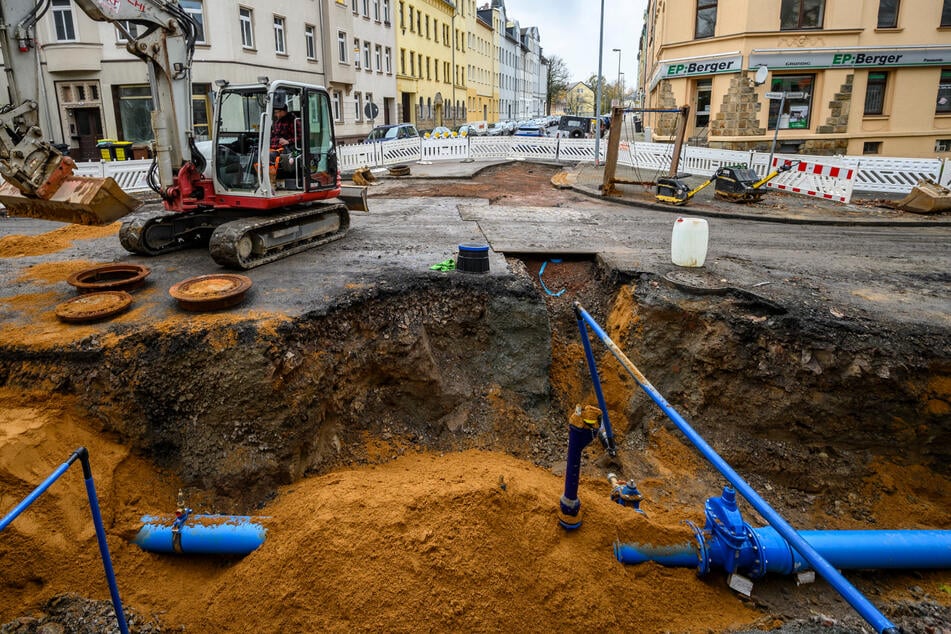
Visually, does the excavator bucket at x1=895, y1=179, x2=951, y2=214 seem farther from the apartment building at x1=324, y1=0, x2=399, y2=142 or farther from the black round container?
the apartment building at x1=324, y1=0, x2=399, y2=142

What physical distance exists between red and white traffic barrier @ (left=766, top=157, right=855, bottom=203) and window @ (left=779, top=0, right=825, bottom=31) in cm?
605

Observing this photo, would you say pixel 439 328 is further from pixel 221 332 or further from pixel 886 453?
pixel 886 453

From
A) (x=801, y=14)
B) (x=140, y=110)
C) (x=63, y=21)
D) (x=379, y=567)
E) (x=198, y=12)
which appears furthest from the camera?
(x=140, y=110)

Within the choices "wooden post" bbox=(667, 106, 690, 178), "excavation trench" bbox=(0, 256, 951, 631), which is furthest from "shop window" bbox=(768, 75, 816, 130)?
"excavation trench" bbox=(0, 256, 951, 631)

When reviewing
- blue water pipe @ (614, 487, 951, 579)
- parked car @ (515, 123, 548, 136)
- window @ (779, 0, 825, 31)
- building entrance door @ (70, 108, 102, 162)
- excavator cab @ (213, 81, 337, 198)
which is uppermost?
window @ (779, 0, 825, 31)

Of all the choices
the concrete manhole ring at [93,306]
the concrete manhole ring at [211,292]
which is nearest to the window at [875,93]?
the concrete manhole ring at [211,292]

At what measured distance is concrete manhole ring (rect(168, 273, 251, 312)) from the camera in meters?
5.99

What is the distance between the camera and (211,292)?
6207 mm

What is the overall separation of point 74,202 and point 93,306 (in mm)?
1650

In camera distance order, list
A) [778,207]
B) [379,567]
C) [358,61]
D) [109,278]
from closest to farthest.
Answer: [379,567] < [109,278] < [778,207] < [358,61]

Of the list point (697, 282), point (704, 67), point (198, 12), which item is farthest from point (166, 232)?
point (704, 67)

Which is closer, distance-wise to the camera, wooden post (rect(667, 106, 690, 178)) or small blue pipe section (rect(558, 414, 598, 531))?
small blue pipe section (rect(558, 414, 598, 531))

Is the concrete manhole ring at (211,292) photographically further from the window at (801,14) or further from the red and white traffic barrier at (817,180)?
the window at (801,14)

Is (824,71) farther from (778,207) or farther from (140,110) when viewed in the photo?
(140,110)
